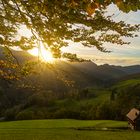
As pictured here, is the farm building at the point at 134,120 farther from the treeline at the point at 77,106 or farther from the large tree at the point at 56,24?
the large tree at the point at 56,24

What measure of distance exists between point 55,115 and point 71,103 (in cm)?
2466

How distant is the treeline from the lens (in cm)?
12212

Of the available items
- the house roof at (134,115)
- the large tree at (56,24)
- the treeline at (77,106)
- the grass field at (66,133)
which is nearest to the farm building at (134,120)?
the house roof at (134,115)

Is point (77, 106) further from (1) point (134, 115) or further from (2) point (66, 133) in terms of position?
(2) point (66, 133)

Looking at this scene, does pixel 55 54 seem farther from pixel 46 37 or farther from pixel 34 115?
pixel 34 115

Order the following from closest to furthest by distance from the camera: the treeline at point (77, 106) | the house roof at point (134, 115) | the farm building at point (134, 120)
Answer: the farm building at point (134, 120)
the house roof at point (134, 115)
the treeline at point (77, 106)

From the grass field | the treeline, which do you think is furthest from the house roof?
the treeline

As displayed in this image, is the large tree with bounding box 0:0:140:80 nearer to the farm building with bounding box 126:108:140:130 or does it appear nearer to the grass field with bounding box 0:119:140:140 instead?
the grass field with bounding box 0:119:140:140

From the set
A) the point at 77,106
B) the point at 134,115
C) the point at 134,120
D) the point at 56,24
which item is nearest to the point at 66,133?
the point at 134,120

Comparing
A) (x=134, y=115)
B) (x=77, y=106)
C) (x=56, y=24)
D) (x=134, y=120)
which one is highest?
(x=56, y=24)

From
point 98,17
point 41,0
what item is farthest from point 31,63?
point 41,0

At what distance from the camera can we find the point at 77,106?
146125 millimetres

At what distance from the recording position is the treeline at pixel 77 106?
122 m

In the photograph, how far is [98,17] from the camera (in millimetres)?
13961
